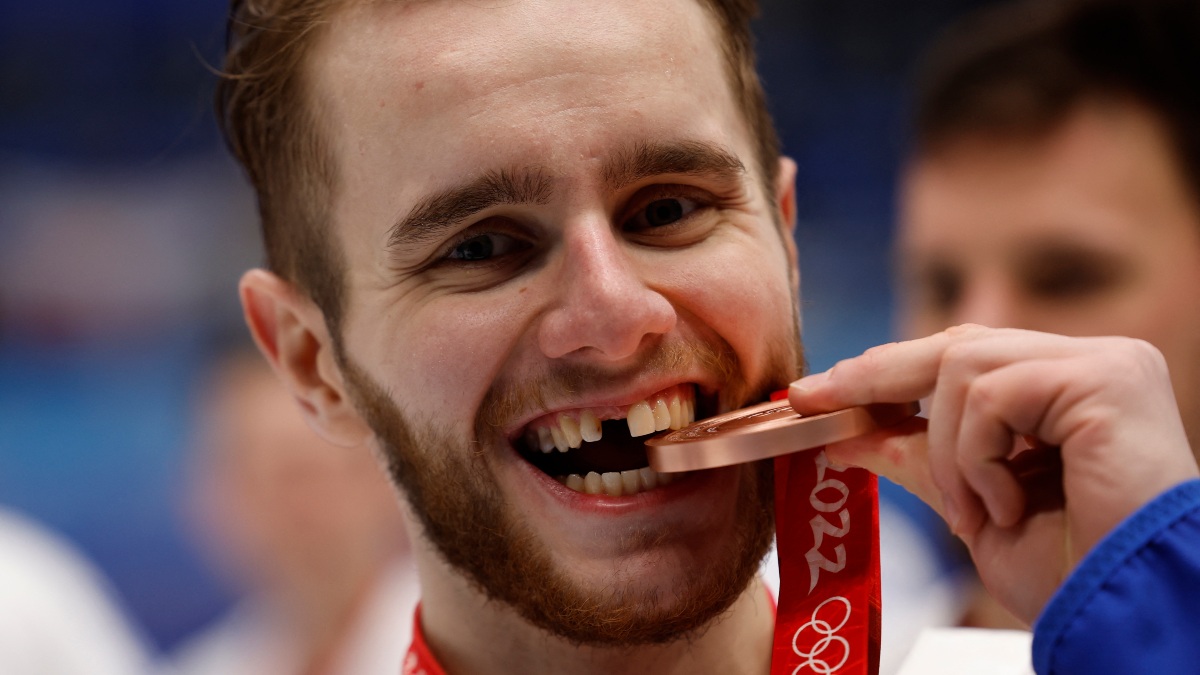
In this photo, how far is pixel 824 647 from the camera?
168 cm

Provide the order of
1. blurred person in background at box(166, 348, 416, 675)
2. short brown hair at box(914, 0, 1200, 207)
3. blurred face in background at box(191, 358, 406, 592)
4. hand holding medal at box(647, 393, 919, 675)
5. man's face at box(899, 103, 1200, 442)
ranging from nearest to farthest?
hand holding medal at box(647, 393, 919, 675) < man's face at box(899, 103, 1200, 442) < short brown hair at box(914, 0, 1200, 207) < blurred person in background at box(166, 348, 416, 675) < blurred face in background at box(191, 358, 406, 592)

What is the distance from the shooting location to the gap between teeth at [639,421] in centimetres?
174

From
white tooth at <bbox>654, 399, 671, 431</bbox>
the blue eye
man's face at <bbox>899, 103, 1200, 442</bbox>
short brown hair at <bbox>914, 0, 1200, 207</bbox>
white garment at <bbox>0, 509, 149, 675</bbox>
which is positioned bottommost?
white garment at <bbox>0, 509, 149, 675</bbox>

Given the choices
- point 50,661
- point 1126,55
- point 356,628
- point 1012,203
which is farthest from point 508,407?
point 356,628

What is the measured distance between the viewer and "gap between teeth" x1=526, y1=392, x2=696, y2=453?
5.71ft

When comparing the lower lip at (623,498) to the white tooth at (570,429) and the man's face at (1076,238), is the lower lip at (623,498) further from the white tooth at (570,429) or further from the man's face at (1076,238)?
the man's face at (1076,238)

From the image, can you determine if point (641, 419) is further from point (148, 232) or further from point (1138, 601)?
point (148, 232)

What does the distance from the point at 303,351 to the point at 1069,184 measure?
2.14 m

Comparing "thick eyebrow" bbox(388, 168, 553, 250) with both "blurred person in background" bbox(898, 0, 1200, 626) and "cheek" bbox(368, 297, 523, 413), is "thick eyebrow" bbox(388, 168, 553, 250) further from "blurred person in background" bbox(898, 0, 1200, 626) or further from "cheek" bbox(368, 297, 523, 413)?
"blurred person in background" bbox(898, 0, 1200, 626)

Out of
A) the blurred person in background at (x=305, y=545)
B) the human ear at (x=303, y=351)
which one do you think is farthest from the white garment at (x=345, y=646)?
the human ear at (x=303, y=351)

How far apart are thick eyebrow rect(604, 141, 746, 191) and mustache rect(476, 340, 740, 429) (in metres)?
0.24

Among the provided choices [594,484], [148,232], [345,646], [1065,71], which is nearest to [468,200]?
[594,484]

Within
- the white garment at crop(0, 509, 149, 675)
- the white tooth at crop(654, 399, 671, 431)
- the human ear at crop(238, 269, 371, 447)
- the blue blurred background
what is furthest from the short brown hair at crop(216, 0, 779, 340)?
the blue blurred background

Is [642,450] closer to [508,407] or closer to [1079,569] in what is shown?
[508,407]
